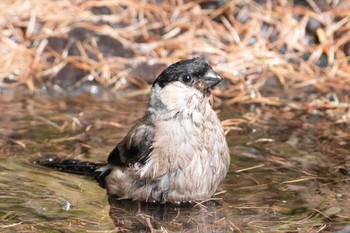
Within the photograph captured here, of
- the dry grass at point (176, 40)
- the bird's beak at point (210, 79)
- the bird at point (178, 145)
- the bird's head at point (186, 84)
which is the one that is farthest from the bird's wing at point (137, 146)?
the dry grass at point (176, 40)

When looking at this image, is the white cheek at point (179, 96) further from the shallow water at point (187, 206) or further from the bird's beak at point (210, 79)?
the shallow water at point (187, 206)

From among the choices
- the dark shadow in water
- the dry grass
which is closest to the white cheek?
the dark shadow in water

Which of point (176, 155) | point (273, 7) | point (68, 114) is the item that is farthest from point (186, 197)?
point (273, 7)

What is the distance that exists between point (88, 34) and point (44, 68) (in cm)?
62

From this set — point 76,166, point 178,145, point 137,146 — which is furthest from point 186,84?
point 76,166

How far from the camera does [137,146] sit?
16.8 ft

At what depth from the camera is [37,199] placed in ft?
16.6

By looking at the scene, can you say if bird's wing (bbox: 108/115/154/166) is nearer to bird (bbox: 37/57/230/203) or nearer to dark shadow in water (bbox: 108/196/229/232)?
bird (bbox: 37/57/230/203)

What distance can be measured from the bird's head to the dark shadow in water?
592 mm

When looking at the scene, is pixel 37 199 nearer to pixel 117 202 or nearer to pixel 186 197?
pixel 117 202

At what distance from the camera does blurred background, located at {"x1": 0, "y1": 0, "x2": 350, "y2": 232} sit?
16.0 ft

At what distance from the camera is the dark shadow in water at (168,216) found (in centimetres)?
469

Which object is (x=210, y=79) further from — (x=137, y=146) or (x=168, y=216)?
(x=168, y=216)

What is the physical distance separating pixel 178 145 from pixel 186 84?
0.37 metres
